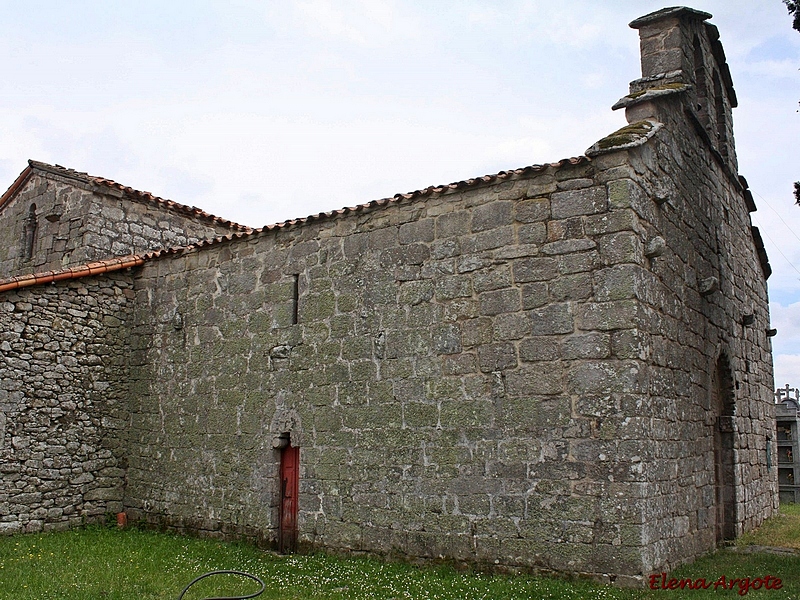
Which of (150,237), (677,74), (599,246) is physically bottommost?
(599,246)

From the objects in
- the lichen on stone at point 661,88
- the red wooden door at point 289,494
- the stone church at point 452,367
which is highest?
the lichen on stone at point 661,88

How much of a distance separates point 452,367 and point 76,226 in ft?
26.3

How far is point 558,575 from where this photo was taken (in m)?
6.58

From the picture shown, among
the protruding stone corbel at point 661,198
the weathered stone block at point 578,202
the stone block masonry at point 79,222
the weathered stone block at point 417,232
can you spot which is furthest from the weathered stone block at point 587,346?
the stone block masonry at point 79,222

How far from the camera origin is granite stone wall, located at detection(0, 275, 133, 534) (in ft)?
31.9

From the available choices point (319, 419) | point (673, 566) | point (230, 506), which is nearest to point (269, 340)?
point (319, 419)

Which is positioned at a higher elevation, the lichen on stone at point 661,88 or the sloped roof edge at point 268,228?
the lichen on stone at point 661,88

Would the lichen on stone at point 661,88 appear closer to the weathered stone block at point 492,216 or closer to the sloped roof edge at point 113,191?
the weathered stone block at point 492,216

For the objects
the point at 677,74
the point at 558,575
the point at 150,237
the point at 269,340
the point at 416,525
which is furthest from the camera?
the point at 150,237

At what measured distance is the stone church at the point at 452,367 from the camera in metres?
6.78

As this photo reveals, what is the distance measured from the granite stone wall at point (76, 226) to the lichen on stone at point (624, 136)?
8.78 m

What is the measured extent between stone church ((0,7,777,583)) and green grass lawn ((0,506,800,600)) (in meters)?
0.33

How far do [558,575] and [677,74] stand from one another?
19.0 feet

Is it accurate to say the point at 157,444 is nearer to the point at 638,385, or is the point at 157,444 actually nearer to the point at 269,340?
the point at 269,340
